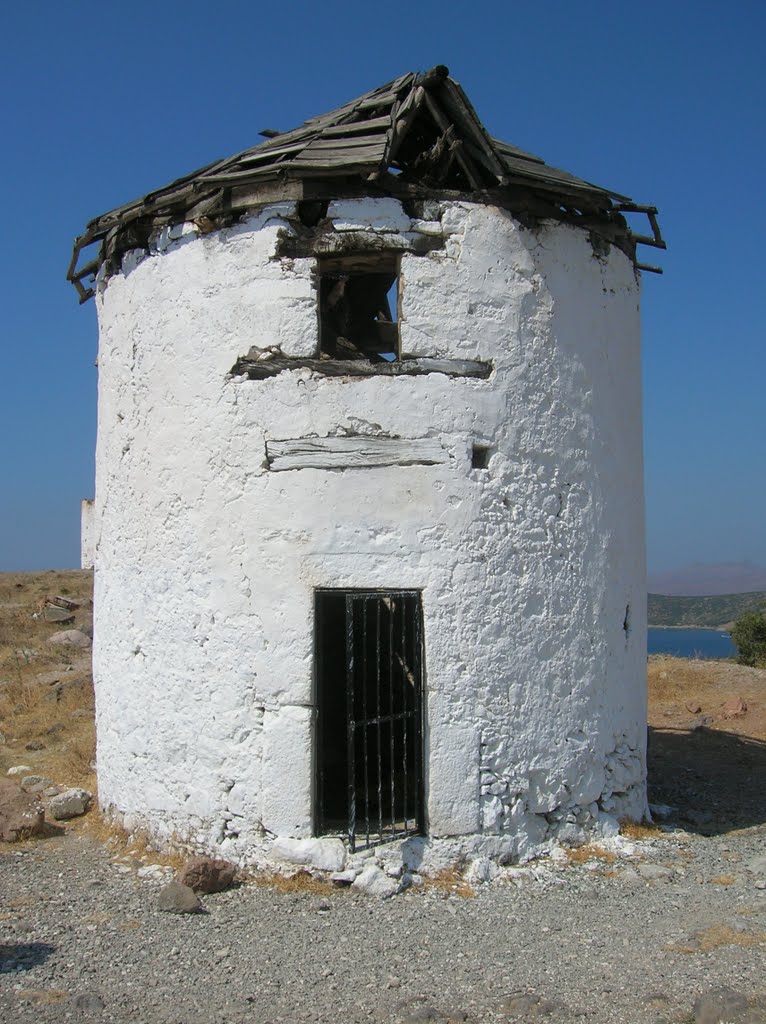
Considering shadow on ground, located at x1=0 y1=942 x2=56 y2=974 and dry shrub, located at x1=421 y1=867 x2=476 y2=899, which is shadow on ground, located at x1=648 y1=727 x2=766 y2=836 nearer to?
dry shrub, located at x1=421 y1=867 x2=476 y2=899

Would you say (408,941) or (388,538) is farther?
(388,538)

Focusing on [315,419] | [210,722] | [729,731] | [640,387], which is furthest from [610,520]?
[729,731]

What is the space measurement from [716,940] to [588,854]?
1561 millimetres

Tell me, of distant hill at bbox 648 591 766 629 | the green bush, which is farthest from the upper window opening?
distant hill at bbox 648 591 766 629

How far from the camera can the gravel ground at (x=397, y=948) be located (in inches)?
193

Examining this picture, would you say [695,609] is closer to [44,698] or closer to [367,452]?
[44,698]

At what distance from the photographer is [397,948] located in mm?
5590

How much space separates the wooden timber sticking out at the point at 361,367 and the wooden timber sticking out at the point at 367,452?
19.7 inches

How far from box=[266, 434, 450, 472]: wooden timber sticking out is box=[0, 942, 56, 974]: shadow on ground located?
3619 millimetres

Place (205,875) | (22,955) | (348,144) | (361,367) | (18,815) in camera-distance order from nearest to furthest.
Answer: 1. (22,955)
2. (205,875)
3. (361,367)
4. (348,144)
5. (18,815)

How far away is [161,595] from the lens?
292 inches

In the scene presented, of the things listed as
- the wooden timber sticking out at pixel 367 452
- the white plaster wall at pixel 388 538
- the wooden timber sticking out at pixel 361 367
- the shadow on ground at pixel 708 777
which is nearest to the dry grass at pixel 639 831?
the white plaster wall at pixel 388 538

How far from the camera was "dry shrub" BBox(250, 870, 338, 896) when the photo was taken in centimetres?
641

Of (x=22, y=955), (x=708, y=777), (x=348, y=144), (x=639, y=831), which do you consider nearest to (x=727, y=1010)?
(x=639, y=831)
